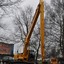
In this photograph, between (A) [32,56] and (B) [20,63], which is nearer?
(B) [20,63]

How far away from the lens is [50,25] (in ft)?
164

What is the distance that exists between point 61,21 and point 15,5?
33.2 m

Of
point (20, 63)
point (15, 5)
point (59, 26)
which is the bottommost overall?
point (20, 63)

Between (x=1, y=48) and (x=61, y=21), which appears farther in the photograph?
(x=61, y=21)

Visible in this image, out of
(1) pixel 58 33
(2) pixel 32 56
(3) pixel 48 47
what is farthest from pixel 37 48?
(2) pixel 32 56

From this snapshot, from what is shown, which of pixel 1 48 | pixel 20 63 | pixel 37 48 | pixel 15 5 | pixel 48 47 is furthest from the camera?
pixel 37 48

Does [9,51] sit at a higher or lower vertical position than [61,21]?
lower

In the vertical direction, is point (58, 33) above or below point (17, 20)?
below

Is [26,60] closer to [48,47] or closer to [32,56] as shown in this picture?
[32,56]

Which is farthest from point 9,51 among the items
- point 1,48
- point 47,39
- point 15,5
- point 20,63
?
point 15,5

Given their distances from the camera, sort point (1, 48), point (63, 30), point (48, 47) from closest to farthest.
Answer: point (1, 48), point (63, 30), point (48, 47)

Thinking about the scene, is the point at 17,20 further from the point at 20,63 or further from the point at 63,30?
the point at 20,63

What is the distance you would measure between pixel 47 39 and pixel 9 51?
7.88 m

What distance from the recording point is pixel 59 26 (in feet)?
162
